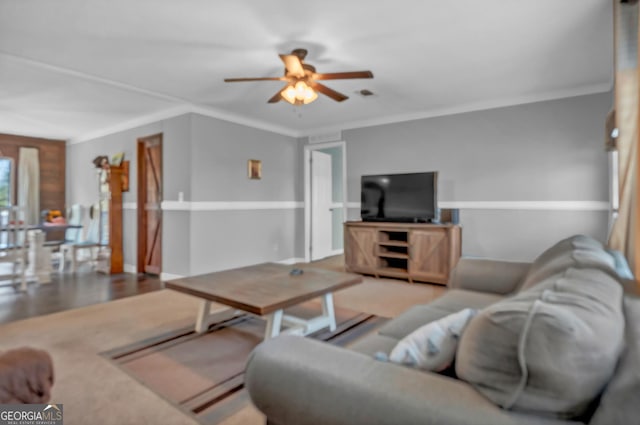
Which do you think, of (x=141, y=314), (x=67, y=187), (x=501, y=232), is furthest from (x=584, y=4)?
(x=67, y=187)

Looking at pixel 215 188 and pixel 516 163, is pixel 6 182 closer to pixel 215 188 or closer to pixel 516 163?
pixel 215 188

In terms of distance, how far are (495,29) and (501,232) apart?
8.77 ft

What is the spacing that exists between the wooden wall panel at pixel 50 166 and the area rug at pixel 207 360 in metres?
6.17

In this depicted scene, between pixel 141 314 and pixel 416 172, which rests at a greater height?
pixel 416 172

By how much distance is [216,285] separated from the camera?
2.55 metres

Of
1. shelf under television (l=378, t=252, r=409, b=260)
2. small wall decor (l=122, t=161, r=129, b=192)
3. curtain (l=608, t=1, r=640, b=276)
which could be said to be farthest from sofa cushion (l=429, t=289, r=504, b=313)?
small wall decor (l=122, t=161, r=129, b=192)

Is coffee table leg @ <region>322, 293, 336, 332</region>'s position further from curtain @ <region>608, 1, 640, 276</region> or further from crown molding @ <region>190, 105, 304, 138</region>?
crown molding @ <region>190, 105, 304, 138</region>

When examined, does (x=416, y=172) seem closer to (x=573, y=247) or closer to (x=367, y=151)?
(x=367, y=151)

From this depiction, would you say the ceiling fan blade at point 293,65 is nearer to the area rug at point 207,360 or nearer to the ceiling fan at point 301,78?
the ceiling fan at point 301,78

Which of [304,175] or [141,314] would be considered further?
[304,175]

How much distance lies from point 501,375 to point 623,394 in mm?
209

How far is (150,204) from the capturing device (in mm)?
5156

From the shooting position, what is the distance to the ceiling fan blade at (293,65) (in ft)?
8.58

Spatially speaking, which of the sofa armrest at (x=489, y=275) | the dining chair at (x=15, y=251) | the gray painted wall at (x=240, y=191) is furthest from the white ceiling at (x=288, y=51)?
the sofa armrest at (x=489, y=275)
